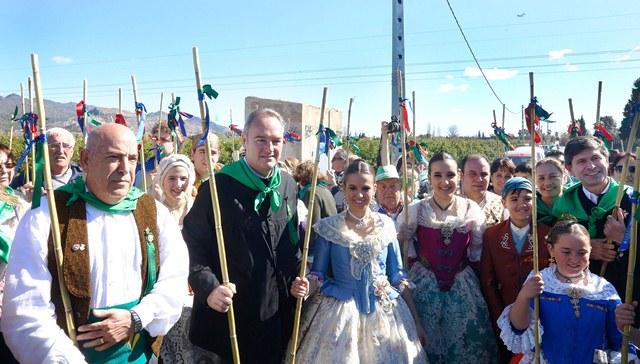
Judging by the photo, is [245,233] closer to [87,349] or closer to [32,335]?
[87,349]

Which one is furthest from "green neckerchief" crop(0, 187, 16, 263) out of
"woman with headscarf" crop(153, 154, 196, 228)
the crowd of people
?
Answer: "woman with headscarf" crop(153, 154, 196, 228)

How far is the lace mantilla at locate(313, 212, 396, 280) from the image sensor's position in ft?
10.0

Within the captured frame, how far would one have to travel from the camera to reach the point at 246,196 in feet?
9.00

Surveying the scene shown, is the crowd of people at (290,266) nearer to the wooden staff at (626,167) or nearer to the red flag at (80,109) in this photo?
the wooden staff at (626,167)

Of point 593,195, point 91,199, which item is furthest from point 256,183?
point 593,195

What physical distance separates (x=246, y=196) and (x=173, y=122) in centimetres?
137

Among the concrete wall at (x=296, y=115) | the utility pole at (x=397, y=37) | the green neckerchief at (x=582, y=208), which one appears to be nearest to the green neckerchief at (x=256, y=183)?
the green neckerchief at (x=582, y=208)

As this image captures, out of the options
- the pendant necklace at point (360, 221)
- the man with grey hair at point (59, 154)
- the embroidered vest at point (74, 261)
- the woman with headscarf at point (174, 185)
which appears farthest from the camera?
the man with grey hair at point (59, 154)

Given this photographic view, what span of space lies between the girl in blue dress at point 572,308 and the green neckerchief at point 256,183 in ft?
4.90

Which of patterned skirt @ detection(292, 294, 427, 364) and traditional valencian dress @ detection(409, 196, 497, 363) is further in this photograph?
traditional valencian dress @ detection(409, 196, 497, 363)

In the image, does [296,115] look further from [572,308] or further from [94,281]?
[94,281]

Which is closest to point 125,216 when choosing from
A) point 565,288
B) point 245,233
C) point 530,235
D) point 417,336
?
point 245,233

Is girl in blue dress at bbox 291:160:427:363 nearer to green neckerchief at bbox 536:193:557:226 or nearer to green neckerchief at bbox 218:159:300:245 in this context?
green neckerchief at bbox 218:159:300:245

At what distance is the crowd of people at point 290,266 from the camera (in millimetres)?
1935
